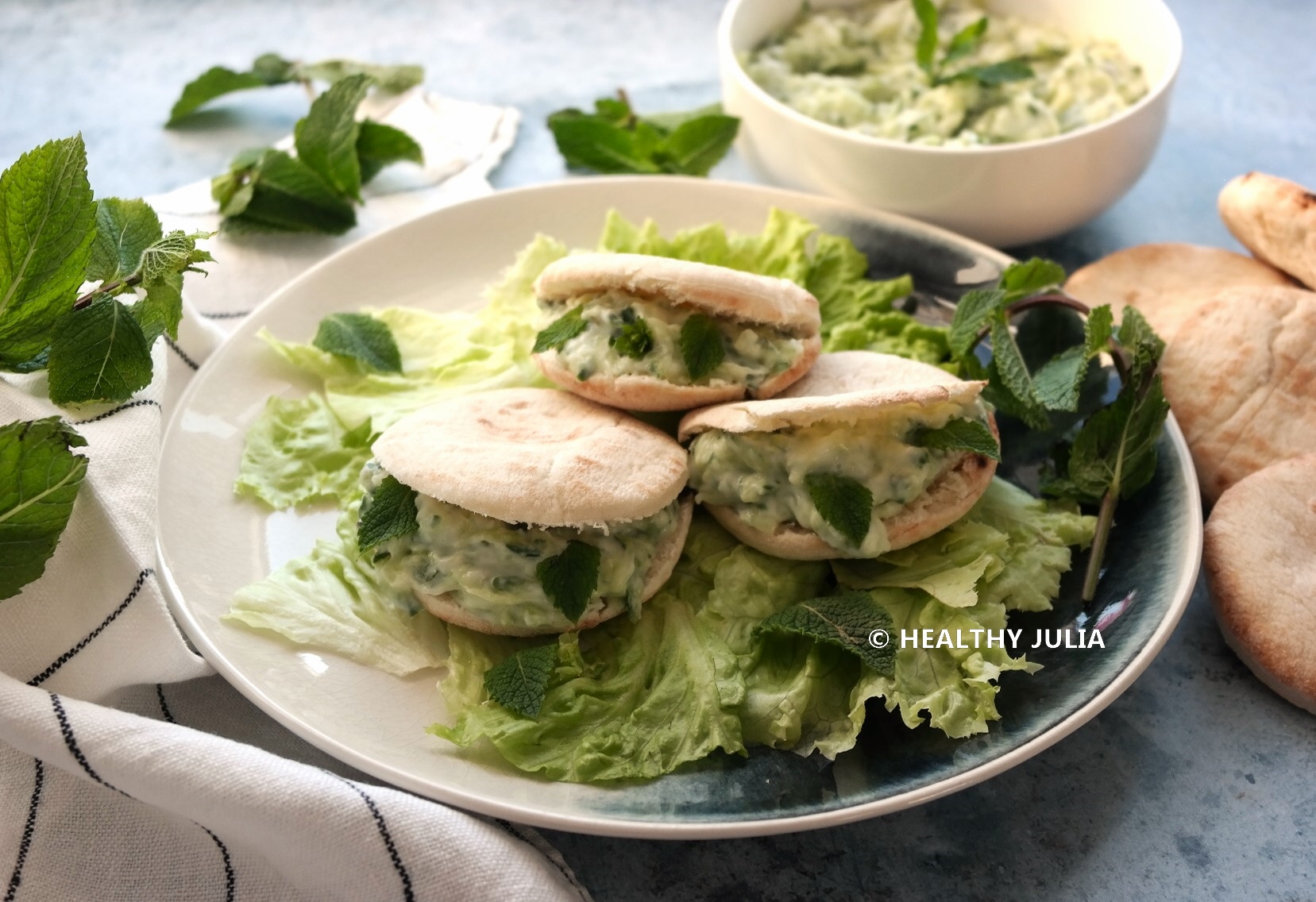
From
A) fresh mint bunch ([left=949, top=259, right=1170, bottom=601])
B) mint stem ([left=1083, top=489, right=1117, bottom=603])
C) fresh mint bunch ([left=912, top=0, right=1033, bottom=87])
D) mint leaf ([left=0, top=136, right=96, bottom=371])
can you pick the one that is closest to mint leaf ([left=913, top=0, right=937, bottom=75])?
fresh mint bunch ([left=912, top=0, right=1033, bottom=87])

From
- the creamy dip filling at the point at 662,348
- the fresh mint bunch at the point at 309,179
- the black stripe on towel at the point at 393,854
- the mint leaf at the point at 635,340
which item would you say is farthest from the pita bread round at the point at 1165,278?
the black stripe on towel at the point at 393,854

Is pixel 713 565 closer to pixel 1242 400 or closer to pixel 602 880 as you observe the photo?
pixel 602 880

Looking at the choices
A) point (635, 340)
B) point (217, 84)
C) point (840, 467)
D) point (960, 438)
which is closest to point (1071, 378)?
point (960, 438)

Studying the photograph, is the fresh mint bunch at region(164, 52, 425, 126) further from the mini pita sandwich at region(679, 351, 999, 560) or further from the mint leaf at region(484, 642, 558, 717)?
the mint leaf at region(484, 642, 558, 717)

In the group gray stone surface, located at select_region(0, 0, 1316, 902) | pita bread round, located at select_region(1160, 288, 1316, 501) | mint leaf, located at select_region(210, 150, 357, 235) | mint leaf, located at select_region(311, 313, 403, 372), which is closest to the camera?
gray stone surface, located at select_region(0, 0, 1316, 902)

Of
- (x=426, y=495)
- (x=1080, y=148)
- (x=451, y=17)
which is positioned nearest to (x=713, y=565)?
(x=426, y=495)

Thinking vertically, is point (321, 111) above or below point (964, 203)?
above
